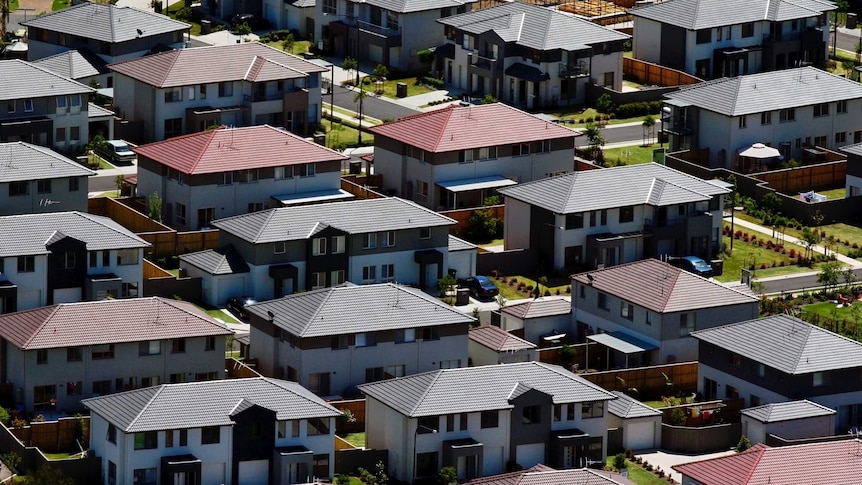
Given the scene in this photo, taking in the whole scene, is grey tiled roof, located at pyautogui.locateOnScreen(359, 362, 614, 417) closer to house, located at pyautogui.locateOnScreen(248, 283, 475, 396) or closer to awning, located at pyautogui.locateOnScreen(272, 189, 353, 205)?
house, located at pyautogui.locateOnScreen(248, 283, 475, 396)

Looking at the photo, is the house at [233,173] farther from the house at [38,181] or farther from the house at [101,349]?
the house at [101,349]

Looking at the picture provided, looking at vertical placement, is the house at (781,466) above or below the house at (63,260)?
below

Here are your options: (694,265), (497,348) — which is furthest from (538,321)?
(694,265)

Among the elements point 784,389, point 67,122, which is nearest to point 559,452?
point 784,389

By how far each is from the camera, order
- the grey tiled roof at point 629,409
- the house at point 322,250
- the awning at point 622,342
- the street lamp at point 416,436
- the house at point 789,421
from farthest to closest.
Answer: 1. the house at point 322,250
2. the awning at point 622,342
3. the grey tiled roof at point 629,409
4. the house at point 789,421
5. the street lamp at point 416,436

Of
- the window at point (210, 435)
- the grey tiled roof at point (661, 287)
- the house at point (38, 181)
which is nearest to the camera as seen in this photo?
the window at point (210, 435)

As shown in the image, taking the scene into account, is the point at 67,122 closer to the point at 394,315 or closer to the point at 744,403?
the point at 394,315

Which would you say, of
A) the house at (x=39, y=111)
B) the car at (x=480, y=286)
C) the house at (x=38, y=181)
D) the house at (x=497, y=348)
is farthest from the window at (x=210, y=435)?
the house at (x=39, y=111)
